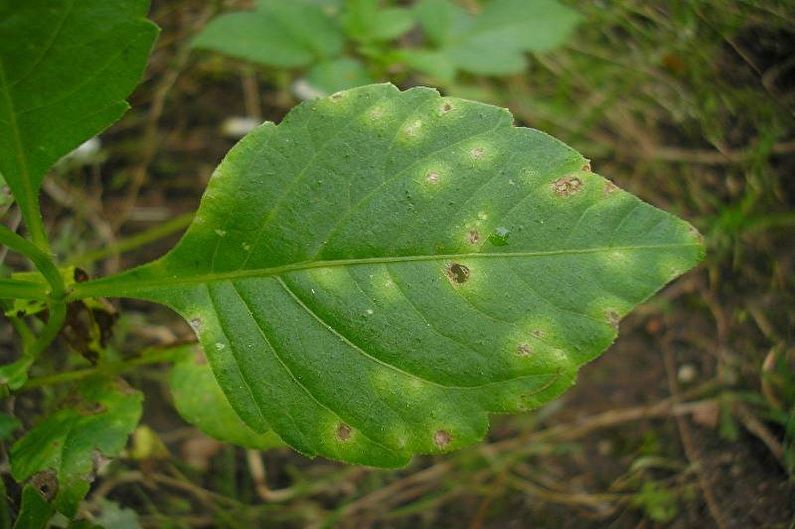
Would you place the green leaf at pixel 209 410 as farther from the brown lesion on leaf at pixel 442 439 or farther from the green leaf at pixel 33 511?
the brown lesion on leaf at pixel 442 439

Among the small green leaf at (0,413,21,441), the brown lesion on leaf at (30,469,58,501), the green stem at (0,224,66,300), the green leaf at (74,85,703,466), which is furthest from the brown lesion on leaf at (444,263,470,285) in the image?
the small green leaf at (0,413,21,441)

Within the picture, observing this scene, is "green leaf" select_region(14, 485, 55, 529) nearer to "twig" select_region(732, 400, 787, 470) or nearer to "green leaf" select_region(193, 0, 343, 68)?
"green leaf" select_region(193, 0, 343, 68)

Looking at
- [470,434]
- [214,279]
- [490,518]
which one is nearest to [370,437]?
[470,434]

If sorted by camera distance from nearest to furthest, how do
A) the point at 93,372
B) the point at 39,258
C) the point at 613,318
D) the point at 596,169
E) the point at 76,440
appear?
1. the point at 613,318
2. the point at 39,258
3. the point at 76,440
4. the point at 93,372
5. the point at 596,169

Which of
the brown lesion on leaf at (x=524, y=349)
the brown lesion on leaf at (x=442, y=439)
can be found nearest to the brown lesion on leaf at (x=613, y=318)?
the brown lesion on leaf at (x=524, y=349)

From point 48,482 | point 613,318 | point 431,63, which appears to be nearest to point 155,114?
point 431,63

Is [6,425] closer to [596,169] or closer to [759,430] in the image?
[759,430]

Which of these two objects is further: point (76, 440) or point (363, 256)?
point (76, 440)

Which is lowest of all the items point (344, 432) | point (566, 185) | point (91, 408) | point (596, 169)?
point (596, 169)

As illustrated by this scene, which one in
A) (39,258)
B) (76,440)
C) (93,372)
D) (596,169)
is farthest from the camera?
(596,169)
